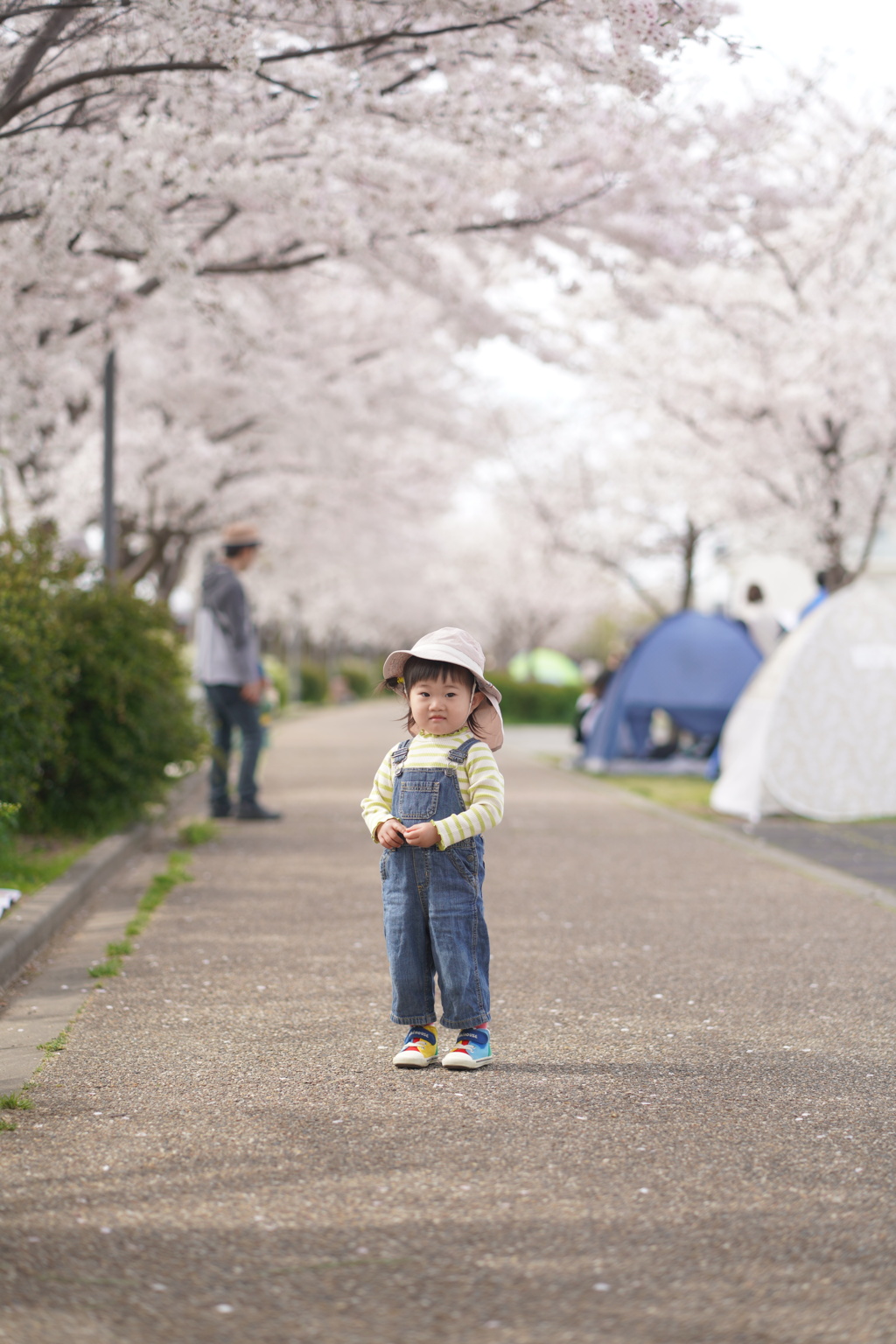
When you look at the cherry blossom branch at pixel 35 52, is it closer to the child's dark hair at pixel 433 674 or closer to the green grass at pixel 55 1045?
the child's dark hair at pixel 433 674

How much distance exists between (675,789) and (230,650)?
18.4ft

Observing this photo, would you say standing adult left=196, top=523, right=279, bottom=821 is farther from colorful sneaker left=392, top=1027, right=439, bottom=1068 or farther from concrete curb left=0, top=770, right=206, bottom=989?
colorful sneaker left=392, top=1027, right=439, bottom=1068

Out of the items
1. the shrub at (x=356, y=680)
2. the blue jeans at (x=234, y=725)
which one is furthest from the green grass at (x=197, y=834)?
the shrub at (x=356, y=680)

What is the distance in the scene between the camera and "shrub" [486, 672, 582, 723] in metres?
37.3

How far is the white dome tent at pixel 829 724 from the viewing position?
10953 millimetres

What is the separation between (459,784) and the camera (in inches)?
167

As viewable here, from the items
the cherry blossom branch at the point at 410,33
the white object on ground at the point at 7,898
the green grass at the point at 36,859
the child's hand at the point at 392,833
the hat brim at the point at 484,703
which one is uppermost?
the cherry blossom branch at the point at 410,33

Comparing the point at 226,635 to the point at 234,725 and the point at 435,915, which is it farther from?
the point at 435,915

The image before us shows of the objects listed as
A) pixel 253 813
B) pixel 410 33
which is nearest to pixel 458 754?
pixel 410 33

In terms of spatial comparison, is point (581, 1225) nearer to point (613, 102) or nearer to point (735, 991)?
point (735, 991)

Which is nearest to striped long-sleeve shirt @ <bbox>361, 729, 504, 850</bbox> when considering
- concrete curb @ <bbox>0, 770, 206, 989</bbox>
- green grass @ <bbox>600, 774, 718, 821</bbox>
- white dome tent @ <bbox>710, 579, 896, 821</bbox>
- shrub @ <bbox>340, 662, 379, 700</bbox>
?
concrete curb @ <bbox>0, 770, 206, 989</bbox>

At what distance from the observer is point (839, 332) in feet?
47.3

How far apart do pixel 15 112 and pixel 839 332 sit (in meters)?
10.0

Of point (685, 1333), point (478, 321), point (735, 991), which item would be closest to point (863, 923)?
point (735, 991)
